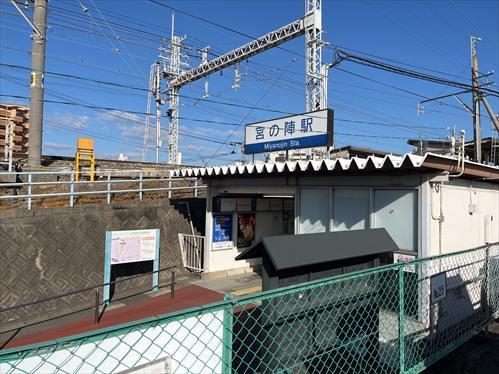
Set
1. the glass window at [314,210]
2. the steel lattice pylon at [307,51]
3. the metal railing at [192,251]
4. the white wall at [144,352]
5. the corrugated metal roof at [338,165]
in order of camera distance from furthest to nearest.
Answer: the steel lattice pylon at [307,51], the metal railing at [192,251], the glass window at [314,210], the corrugated metal roof at [338,165], the white wall at [144,352]

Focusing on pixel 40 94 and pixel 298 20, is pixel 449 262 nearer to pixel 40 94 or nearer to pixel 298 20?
pixel 40 94

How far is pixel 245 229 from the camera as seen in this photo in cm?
1194

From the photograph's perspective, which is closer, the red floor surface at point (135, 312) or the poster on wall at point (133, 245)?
the red floor surface at point (135, 312)

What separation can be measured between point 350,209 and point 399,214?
39.3 inches

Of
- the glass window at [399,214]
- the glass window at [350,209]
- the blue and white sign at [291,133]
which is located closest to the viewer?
the glass window at [399,214]

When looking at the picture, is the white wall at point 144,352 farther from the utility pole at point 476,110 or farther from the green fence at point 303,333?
the utility pole at point 476,110

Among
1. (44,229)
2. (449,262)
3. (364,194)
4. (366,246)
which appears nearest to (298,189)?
(364,194)

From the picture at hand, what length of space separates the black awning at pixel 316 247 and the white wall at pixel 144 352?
0.84m

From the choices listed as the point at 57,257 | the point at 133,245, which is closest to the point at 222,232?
the point at 133,245

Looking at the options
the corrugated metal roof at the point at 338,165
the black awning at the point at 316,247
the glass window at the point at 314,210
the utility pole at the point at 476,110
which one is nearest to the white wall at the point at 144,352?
the black awning at the point at 316,247

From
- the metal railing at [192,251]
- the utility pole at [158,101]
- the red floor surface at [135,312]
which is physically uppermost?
the utility pole at [158,101]

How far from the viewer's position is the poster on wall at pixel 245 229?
1179 cm

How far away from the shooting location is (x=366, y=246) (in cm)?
362

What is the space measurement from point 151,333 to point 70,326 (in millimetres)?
7646
